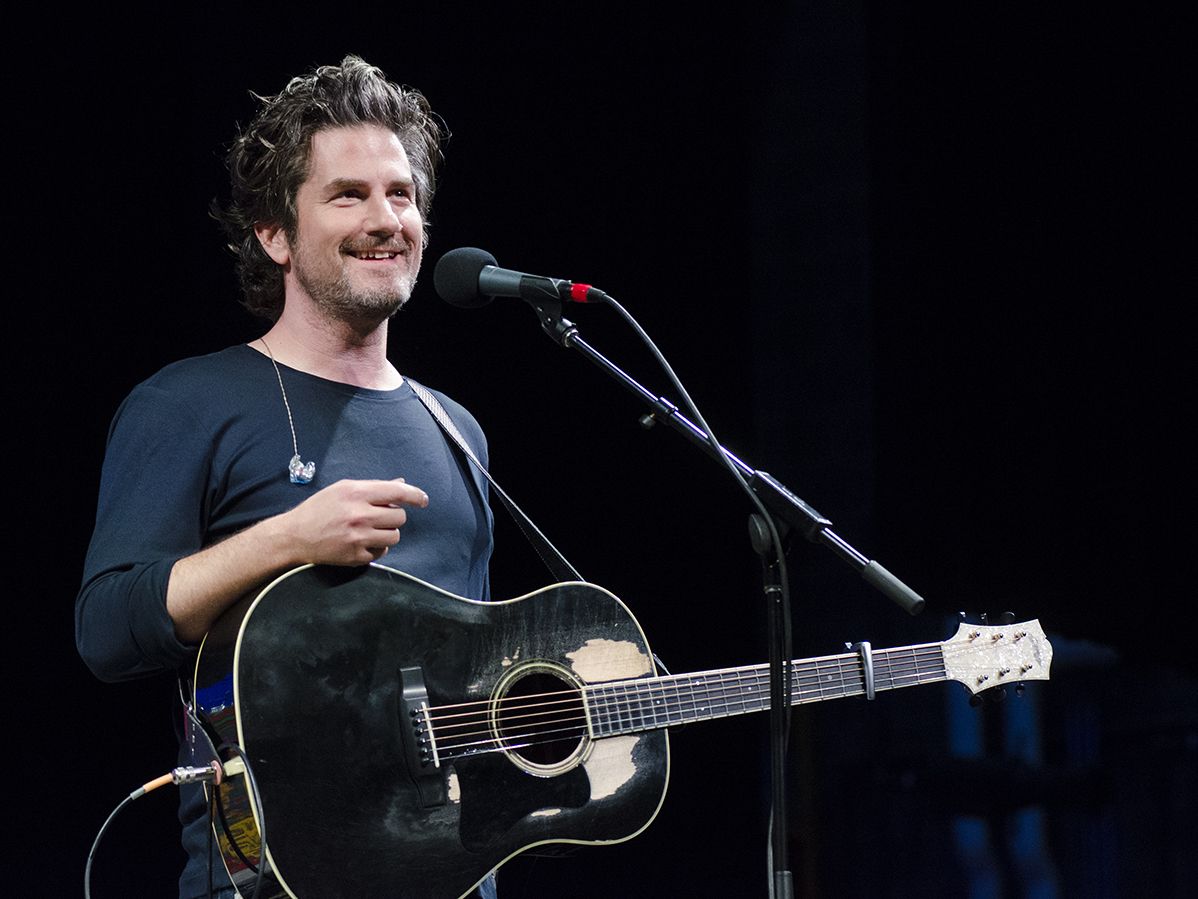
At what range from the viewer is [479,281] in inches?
81.5

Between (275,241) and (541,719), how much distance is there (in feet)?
3.39

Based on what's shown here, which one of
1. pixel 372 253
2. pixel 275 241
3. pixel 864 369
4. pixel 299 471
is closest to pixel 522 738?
pixel 299 471

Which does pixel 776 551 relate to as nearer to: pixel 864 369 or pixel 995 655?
pixel 995 655

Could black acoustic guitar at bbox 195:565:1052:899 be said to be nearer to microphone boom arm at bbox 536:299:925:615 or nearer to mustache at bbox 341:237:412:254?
microphone boom arm at bbox 536:299:925:615

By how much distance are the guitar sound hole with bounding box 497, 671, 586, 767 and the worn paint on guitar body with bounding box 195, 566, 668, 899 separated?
0.01 m

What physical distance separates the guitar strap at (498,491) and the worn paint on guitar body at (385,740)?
1.05 feet

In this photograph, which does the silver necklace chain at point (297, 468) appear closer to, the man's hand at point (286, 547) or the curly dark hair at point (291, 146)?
the man's hand at point (286, 547)

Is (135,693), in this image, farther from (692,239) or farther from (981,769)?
(981,769)

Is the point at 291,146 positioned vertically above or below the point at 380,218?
above

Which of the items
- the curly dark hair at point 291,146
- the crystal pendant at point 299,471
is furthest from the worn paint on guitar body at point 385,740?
the curly dark hair at point 291,146

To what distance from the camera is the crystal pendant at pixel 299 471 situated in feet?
6.70

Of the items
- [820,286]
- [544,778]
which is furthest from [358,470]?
[820,286]

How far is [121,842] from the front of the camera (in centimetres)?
302

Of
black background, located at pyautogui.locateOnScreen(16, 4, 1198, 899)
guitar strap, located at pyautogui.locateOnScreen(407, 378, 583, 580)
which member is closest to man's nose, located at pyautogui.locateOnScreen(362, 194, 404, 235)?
guitar strap, located at pyautogui.locateOnScreen(407, 378, 583, 580)
